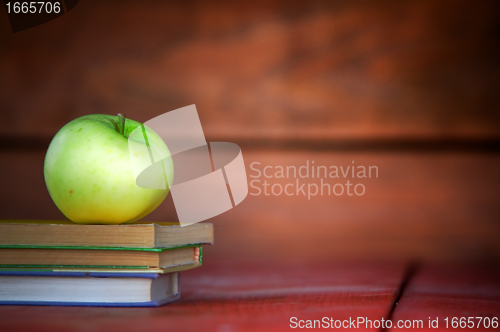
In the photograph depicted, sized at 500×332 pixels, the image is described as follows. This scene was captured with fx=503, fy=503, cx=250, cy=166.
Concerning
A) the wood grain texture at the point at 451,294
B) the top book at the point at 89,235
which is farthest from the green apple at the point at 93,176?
the wood grain texture at the point at 451,294

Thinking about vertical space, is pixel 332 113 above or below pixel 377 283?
above

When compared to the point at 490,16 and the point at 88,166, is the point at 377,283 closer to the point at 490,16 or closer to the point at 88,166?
the point at 88,166

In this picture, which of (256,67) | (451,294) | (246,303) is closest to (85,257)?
(246,303)

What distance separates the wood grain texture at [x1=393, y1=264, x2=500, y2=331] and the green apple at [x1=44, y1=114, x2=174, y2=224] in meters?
0.37

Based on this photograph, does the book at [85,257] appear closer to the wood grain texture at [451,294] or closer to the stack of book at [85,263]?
the stack of book at [85,263]

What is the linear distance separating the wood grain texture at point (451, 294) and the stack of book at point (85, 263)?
0.30 meters

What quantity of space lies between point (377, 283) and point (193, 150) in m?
0.51

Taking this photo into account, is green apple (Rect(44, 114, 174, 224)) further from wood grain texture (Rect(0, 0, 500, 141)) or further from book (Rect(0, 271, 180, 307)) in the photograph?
wood grain texture (Rect(0, 0, 500, 141))

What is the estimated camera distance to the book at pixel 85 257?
62 cm

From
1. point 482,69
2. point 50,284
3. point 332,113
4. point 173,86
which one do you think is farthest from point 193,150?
point 482,69

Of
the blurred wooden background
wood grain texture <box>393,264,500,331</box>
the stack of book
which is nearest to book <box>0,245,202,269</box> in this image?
the stack of book

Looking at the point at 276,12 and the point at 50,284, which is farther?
the point at 276,12

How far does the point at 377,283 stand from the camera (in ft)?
2.70

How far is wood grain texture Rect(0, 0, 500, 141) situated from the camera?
3.61ft
